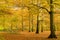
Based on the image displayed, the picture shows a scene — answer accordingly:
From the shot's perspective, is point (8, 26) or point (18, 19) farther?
point (8, 26)

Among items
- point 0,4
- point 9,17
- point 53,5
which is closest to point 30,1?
point 53,5

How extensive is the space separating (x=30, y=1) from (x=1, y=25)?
115 feet

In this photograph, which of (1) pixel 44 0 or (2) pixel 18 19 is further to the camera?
(2) pixel 18 19

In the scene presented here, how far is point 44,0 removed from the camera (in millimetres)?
19500

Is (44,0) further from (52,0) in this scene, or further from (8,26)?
(8,26)

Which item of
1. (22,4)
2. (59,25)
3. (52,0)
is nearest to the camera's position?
(52,0)

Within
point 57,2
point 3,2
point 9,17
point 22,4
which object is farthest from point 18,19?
point 57,2

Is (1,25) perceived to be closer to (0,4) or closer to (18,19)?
(18,19)

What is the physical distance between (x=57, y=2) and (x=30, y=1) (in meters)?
3.01

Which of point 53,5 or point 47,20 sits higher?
point 53,5

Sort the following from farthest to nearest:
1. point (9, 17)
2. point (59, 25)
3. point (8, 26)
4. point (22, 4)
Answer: point (8, 26) < point (59, 25) < point (9, 17) < point (22, 4)

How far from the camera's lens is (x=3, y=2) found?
85.5 ft

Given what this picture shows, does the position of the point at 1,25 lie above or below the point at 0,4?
below

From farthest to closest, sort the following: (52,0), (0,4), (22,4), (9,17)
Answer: (9,17) < (0,4) < (22,4) < (52,0)
